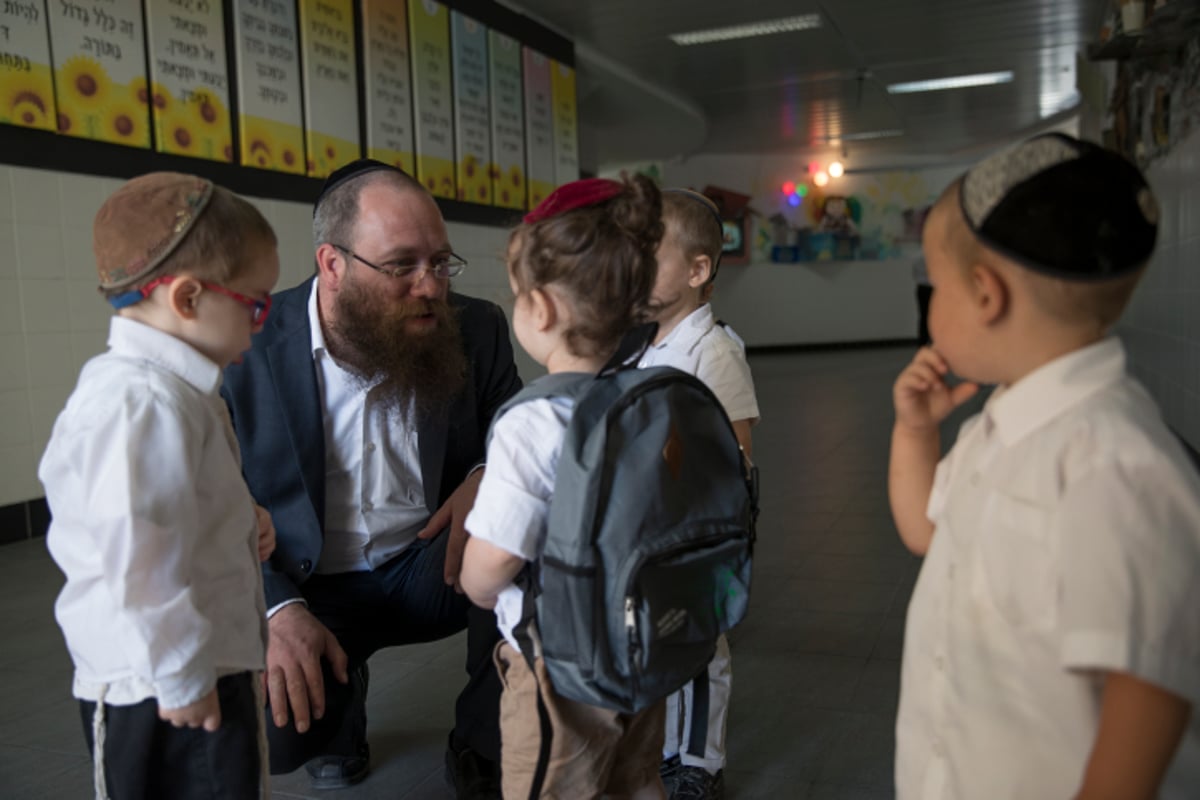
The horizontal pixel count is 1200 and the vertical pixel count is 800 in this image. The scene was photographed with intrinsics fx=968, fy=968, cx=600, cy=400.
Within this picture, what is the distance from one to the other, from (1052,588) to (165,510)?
1028mm

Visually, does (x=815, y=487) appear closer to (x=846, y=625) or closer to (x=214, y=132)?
(x=846, y=625)

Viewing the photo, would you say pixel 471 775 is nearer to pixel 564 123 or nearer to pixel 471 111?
pixel 471 111

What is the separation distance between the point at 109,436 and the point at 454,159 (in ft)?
19.8

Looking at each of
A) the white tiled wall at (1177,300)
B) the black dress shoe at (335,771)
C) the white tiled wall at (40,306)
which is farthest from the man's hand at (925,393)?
the white tiled wall at (1177,300)


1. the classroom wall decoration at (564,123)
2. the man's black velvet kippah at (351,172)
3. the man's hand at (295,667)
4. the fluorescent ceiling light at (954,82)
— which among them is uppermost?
the fluorescent ceiling light at (954,82)

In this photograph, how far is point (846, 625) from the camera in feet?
10.4

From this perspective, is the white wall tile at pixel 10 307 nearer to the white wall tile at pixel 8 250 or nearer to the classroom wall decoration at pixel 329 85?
the white wall tile at pixel 8 250

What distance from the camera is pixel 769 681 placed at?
2.74 meters

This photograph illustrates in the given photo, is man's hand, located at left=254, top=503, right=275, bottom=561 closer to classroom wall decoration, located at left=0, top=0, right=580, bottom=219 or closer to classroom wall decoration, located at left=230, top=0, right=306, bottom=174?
classroom wall decoration, located at left=0, top=0, right=580, bottom=219

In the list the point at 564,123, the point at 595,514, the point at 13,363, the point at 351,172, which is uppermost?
the point at 564,123

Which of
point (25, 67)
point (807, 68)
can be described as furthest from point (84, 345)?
point (807, 68)

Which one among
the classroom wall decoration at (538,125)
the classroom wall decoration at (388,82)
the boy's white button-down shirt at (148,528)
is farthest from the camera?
the classroom wall decoration at (538,125)

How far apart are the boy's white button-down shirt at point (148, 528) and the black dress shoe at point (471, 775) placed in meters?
0.84

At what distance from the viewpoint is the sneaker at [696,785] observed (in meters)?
2.01
